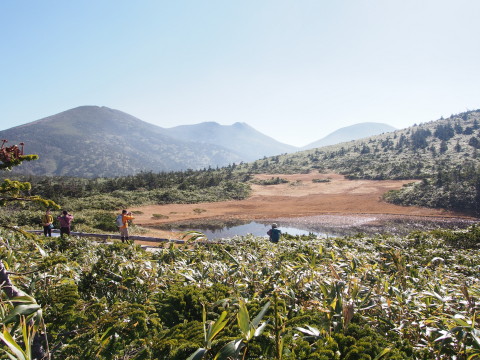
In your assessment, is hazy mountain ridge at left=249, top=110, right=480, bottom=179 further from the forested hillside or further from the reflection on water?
the reflection on water

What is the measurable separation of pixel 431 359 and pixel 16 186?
2912 millimetres

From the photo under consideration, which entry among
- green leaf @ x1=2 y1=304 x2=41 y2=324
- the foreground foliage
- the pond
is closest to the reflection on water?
the pond

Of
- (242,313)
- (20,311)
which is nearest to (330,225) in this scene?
(242,313)

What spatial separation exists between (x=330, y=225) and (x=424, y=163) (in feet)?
106

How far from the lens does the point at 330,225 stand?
23.9 meters

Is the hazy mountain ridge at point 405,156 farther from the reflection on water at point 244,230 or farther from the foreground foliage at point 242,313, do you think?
the foreground foliage at point 242,313

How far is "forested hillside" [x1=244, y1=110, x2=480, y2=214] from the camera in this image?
1148 inches

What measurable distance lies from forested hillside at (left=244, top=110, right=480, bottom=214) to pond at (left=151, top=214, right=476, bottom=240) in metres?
5.56

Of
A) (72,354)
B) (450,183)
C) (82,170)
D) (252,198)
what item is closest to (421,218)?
(450,183)

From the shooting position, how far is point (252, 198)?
3819cm

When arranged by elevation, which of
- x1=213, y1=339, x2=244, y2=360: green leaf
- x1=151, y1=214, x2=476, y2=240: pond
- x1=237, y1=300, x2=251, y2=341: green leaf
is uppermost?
x1=237, y1=300, x2=251, y2=341: green leaf

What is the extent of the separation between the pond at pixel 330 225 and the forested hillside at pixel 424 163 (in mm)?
5564

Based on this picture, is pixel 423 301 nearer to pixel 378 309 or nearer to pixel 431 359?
pixel 378 309

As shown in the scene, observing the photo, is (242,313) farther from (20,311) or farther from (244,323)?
(20,311)
